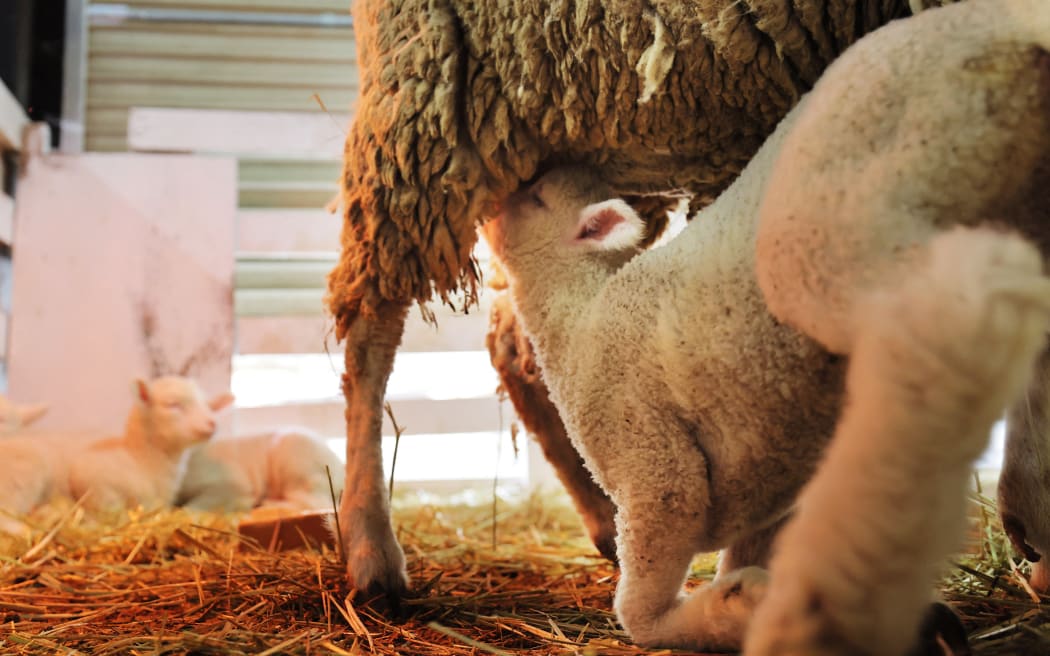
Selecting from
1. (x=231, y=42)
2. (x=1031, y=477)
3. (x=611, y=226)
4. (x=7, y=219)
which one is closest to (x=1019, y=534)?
(x=1031, y=477)

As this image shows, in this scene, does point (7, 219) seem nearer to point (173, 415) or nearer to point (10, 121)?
point (10, 121)

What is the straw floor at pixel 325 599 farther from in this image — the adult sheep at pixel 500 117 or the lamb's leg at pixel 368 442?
the adult sheep at pixel 500 117

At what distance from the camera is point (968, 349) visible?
863mm

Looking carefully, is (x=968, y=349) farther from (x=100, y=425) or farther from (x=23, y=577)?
(x=100, y=425)

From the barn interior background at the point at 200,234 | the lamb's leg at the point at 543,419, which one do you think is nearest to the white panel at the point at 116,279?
the barn interior background at the point at 200,234

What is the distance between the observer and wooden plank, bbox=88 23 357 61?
504cm

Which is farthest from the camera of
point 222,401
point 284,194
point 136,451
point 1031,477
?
point 284,194

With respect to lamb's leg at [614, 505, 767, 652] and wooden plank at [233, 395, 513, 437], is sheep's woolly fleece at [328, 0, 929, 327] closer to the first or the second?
lamb's leg at [614, 505, 767, 652]

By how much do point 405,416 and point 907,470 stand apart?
4201 millimetres

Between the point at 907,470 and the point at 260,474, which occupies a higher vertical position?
the point at 907,470

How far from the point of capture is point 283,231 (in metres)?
5.07

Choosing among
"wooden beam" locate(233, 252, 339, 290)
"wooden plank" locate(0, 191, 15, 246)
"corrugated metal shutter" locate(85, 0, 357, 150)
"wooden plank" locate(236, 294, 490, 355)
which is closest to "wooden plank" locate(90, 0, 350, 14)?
"corrugated metal shutter" locate(85, 0, 357, 150)

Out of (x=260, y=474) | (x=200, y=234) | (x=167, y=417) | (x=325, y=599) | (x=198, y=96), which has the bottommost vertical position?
(x=260, y=474)

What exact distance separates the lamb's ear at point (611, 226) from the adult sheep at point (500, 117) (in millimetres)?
251
